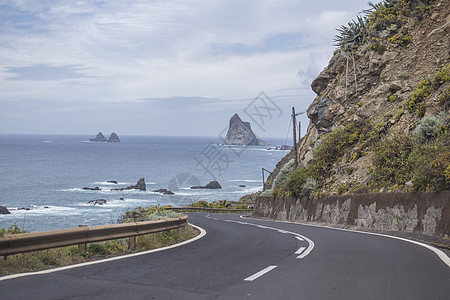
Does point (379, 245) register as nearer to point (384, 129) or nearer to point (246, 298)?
point (246, 298)

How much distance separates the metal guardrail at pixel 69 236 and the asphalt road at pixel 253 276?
0.83 meters

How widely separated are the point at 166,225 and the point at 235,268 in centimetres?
464

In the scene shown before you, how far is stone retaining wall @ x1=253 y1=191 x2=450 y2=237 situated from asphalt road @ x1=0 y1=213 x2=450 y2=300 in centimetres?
245

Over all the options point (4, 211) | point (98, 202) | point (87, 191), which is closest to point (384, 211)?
point (4, 211)

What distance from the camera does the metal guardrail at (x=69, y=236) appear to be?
24.8 feet

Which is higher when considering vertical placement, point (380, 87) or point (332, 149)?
point (380, 87)

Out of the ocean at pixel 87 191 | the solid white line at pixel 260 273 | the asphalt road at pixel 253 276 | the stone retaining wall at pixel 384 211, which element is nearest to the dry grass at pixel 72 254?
the asphalt road at pixel 253 276

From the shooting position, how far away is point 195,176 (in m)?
120

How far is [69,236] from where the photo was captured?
344 inches

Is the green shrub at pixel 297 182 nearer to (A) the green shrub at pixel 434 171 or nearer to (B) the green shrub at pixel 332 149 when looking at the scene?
(B) the green shrub at pixel 332 149

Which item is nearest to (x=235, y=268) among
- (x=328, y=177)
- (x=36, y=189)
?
(x=328, y=177)

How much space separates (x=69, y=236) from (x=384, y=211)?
11868 mm

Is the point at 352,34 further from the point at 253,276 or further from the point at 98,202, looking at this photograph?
the point at 98,202

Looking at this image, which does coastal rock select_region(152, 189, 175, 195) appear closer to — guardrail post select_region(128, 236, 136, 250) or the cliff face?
the cliff face
